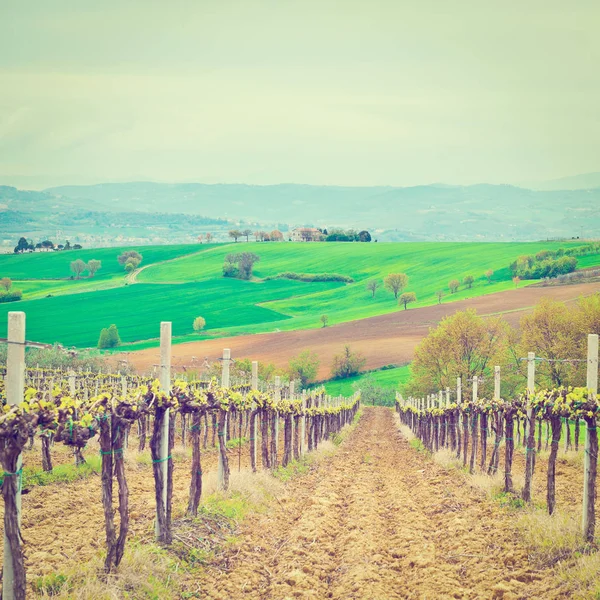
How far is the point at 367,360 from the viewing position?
81.4 m

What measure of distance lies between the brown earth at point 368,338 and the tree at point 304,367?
3.78 ft

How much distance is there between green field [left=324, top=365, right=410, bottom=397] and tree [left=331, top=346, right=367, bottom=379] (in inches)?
28.7

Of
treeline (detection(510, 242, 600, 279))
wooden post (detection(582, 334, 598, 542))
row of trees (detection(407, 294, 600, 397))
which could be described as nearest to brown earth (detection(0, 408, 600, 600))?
wooden post (detection(582, 334, 598, 542))

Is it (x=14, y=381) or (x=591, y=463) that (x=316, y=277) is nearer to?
(x=591, y=463)

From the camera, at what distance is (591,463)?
1316 centimetres

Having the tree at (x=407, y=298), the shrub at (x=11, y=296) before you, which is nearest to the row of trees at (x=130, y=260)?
the shrub at (x=11, y=296)

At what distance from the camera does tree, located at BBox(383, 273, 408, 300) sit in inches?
4370

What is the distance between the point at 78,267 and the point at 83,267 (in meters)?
0.95

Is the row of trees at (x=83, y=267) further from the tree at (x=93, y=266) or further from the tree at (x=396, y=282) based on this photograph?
the tree at (x=396, y=282)

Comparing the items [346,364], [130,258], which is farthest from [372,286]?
[130,258]

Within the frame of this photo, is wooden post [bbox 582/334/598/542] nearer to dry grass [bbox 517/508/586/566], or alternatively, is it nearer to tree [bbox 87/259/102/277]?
dry grass [bbox 517/508/586/566]

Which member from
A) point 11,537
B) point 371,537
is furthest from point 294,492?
point 11,537

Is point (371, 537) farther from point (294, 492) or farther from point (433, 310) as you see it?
point (433, 310)

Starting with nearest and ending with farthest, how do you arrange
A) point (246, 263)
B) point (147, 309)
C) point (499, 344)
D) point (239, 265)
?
1. point (499, 344)
2. point (147, 309)
3. point (239, 265)
4. point (246, 263)
